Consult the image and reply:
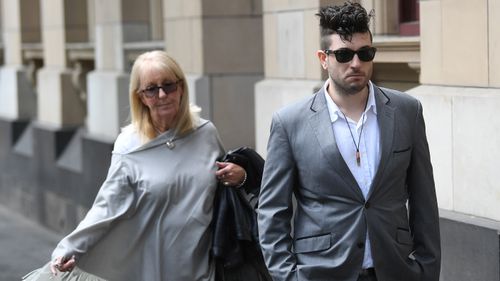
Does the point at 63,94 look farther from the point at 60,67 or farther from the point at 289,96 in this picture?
the point at 289,96

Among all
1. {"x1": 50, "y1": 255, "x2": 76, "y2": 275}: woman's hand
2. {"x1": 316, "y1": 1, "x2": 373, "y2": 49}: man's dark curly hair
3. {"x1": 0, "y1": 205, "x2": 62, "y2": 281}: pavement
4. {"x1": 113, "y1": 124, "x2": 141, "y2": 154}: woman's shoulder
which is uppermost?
{"x1": 316, "y1": 1, "x2": 373, "y2": 49}: man's dark curly hair

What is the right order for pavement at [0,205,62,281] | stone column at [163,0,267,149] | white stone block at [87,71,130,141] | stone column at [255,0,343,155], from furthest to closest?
1. white stone block at [87,71,130,141]
2. pavement at [0,205,62,281]
3. stone column at [163,0,267,149]
4. stone column at [255,0,343,155]

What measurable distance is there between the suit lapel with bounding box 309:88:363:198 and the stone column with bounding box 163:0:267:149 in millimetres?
6320

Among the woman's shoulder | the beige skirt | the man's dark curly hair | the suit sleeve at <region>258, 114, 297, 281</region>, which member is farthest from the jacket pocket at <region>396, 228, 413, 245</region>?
the beige skirt

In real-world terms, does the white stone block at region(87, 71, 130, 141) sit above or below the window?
below

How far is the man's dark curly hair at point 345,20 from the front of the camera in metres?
4.20

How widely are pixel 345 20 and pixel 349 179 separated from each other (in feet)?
2.07

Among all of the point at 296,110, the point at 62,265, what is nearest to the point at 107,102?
the point at 62,265

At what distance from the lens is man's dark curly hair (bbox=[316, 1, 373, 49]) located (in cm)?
420

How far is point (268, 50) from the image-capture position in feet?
31.0

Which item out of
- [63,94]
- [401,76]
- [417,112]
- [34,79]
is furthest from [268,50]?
[34,79]

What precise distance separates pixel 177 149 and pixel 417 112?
1.64 meters

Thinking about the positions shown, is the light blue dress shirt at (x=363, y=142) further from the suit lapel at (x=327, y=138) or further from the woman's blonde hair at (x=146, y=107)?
the woman's blonde hair at (x=146, y=107)

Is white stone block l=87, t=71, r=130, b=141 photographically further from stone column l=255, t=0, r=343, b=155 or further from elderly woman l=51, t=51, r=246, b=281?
elderly woman l=51, t=51, r=246, b=281
